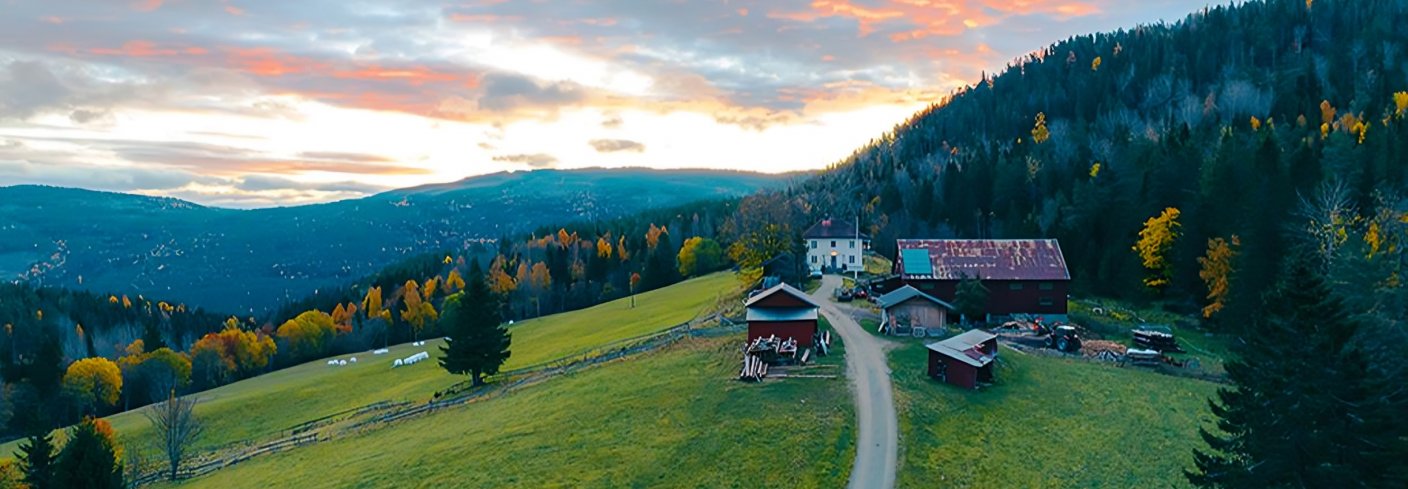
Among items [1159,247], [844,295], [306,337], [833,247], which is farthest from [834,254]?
[306,337]

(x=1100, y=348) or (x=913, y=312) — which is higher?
(x=913, y=312)

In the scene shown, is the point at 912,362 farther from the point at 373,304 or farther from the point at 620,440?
the point at 373,304

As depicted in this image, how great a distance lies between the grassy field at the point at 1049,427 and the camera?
30.8 meters

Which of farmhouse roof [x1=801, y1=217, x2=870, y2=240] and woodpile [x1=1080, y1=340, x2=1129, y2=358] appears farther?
farmhouse roof [x1=801, y1=217, x2=870, y2=240]

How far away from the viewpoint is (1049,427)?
36.2m

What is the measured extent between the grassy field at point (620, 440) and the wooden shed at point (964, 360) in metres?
5.97

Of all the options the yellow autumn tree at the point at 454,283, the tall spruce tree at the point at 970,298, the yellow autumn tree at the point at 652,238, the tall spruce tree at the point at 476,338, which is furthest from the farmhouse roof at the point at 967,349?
the yellow autumn tree at the point at 454,283

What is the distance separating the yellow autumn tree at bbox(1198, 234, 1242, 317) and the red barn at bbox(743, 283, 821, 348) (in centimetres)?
3676

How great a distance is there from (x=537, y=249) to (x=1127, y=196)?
125 metres

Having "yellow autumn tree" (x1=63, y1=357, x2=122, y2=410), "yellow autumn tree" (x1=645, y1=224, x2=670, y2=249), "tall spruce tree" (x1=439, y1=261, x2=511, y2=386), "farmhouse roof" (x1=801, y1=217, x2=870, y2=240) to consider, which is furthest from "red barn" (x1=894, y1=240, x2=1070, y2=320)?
"yellow autumn tree" (x1=63, y1=357, x2=122, y2=410)

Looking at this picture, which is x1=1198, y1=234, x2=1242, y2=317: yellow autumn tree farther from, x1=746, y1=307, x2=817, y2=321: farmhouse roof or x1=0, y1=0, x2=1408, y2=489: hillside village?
x1=746, y1=307, x2=817, y2=321: farmhouse roof

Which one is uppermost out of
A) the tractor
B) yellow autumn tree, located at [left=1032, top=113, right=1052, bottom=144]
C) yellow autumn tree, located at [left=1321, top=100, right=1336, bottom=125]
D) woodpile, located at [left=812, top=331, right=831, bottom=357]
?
yellow autumn tree, located at [left=1032, top=113, right=1052, bottom=144]

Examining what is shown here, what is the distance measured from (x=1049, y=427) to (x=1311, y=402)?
15.8 metres

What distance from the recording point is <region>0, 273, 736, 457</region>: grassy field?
2514 inches
